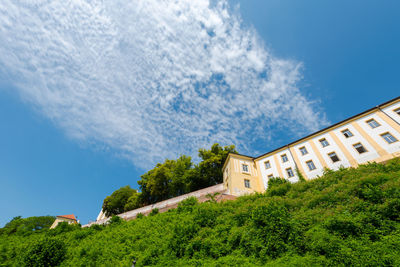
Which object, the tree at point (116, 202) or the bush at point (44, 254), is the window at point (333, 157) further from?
the tree at point (116, 202)

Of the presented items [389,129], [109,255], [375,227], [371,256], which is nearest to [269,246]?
[371,256]

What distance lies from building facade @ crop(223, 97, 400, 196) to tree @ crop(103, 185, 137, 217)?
29.1 m

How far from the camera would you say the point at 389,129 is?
2030cm

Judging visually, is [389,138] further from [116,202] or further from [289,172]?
[116,202]

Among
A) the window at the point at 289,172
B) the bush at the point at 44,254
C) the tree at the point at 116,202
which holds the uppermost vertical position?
the tree at the point at 116,202

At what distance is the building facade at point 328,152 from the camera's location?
797 inches

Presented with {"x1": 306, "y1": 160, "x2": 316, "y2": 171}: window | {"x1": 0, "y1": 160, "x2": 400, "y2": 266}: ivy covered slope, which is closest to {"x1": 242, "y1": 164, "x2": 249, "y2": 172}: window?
{"x1": 306, "y1": 160, "x2": 316, "y2": 171}: window

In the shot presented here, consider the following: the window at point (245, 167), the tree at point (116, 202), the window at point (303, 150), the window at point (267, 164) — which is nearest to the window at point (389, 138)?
the window at point (303, 150)

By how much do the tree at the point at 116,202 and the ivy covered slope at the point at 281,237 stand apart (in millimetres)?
29695

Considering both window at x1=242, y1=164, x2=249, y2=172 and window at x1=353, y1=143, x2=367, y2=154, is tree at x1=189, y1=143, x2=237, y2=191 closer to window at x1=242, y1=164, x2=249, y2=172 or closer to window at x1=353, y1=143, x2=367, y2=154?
window at x1=242, y1=164, x2=249, y2=172

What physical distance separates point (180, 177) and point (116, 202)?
828 inches

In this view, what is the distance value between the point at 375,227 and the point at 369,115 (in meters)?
21.7

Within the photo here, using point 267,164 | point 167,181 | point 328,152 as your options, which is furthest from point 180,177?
point 328,152

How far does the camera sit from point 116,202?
42688 millimetres
